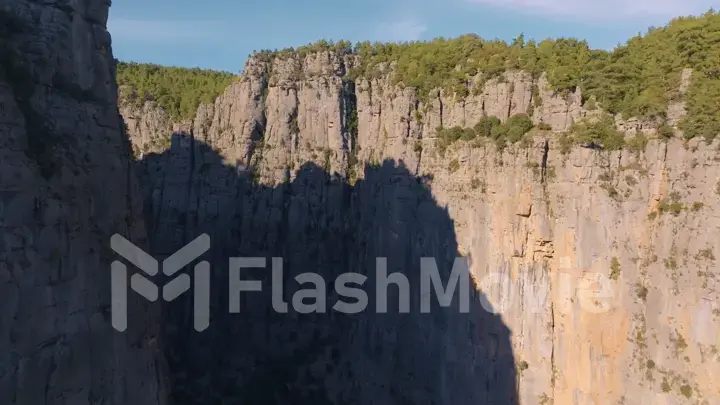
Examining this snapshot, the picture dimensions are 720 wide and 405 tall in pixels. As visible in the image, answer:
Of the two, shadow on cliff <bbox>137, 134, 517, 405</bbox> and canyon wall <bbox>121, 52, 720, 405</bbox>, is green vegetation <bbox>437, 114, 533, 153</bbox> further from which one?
shadow on cliff <bbox>137, 134, 517, 405</bbox>

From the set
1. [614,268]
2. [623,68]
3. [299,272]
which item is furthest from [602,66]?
[299,272]

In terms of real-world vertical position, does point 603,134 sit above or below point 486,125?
below

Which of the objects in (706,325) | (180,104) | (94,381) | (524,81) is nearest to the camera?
(94,381)

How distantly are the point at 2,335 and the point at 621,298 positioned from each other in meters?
22.5

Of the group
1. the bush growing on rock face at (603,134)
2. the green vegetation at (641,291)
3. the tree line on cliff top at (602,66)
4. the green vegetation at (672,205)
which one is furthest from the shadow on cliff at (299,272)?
the green vegetation at (672,205)

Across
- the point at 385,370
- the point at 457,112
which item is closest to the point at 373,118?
the point at 457,112

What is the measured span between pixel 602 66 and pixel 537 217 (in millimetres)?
7798

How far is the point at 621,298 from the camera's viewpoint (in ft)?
78.7

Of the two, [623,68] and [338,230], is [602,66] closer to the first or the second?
[623,68]

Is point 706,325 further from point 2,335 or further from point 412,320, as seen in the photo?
point 2,335

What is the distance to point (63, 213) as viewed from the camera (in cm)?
1633

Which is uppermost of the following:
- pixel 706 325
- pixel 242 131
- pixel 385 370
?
pixel 242 131

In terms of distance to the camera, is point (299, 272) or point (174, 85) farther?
point (174, 85)

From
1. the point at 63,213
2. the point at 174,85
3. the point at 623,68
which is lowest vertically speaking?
the point at 63,213
